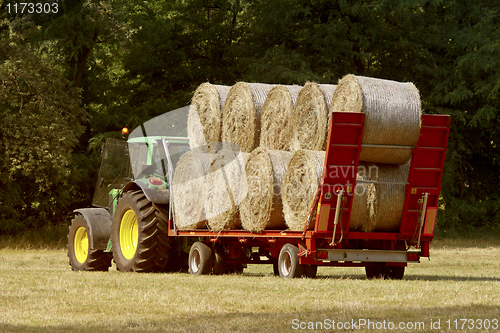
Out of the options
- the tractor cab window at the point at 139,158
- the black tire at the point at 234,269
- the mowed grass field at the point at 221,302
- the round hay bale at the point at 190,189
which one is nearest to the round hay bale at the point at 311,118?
the round hay bale at the point at 190,189

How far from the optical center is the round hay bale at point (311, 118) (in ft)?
33.4

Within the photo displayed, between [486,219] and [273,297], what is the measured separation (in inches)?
738

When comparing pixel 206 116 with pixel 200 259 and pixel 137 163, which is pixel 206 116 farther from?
pixel 200 259

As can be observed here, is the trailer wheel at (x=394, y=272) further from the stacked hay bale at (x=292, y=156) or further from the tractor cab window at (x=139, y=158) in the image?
the tractor cab window at (x=139, y=158)

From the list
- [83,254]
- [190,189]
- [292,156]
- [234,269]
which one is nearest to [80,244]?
[83,254]

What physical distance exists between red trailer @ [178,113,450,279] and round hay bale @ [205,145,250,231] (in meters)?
0.20

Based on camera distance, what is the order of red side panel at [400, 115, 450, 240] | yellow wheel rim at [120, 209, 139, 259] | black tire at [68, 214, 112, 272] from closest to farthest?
red side panel at [400, 115, 450, 240]
yellow wheel rim at [120, 209, 139, 259]
black tire at [68, 214, 112, 272]

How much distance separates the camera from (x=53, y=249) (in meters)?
19.9

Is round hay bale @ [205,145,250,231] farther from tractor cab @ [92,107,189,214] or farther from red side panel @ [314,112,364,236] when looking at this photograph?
red side panel @ [314,112,364,236]

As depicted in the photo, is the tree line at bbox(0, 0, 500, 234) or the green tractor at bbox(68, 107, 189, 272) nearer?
the green tractor at bbox(68, 107, 189, 272)

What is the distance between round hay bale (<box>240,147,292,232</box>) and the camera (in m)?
10.2

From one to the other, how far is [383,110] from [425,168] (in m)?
1.15

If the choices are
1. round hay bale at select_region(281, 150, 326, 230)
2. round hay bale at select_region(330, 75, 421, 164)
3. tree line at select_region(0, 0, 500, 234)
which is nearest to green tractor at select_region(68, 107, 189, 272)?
round hay bale at select_region(281, 150, 326, 230)

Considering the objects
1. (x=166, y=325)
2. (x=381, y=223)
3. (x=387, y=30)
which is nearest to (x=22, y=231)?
(x=387, y=30)
